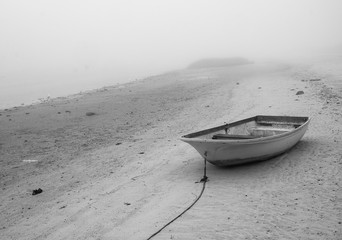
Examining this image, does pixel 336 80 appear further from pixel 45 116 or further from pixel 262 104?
pixel 45 116

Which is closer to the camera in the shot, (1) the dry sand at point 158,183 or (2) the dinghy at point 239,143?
(1) the dry sand at point 158,183

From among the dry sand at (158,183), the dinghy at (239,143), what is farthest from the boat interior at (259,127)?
the dry sand at (158,183)

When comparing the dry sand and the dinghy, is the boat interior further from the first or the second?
the dry sand

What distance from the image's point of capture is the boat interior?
9.23m

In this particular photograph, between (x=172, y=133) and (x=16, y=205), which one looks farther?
(x=172, y=133)

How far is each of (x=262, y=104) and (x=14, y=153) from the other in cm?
1064

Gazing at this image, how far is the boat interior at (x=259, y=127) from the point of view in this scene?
923 cm

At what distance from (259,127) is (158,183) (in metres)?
4.17

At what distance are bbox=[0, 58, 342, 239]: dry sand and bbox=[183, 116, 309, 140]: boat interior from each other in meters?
0.62

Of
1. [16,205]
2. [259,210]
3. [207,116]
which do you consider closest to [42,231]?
[16,205]

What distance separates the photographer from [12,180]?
884cm

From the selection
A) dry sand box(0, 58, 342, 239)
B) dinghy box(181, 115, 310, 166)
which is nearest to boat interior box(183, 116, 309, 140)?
dinghy box(181, 115, 310, 166)

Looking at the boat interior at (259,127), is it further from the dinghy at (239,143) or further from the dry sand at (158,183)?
the dry sand at (158,183)

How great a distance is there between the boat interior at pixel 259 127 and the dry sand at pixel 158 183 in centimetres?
62
